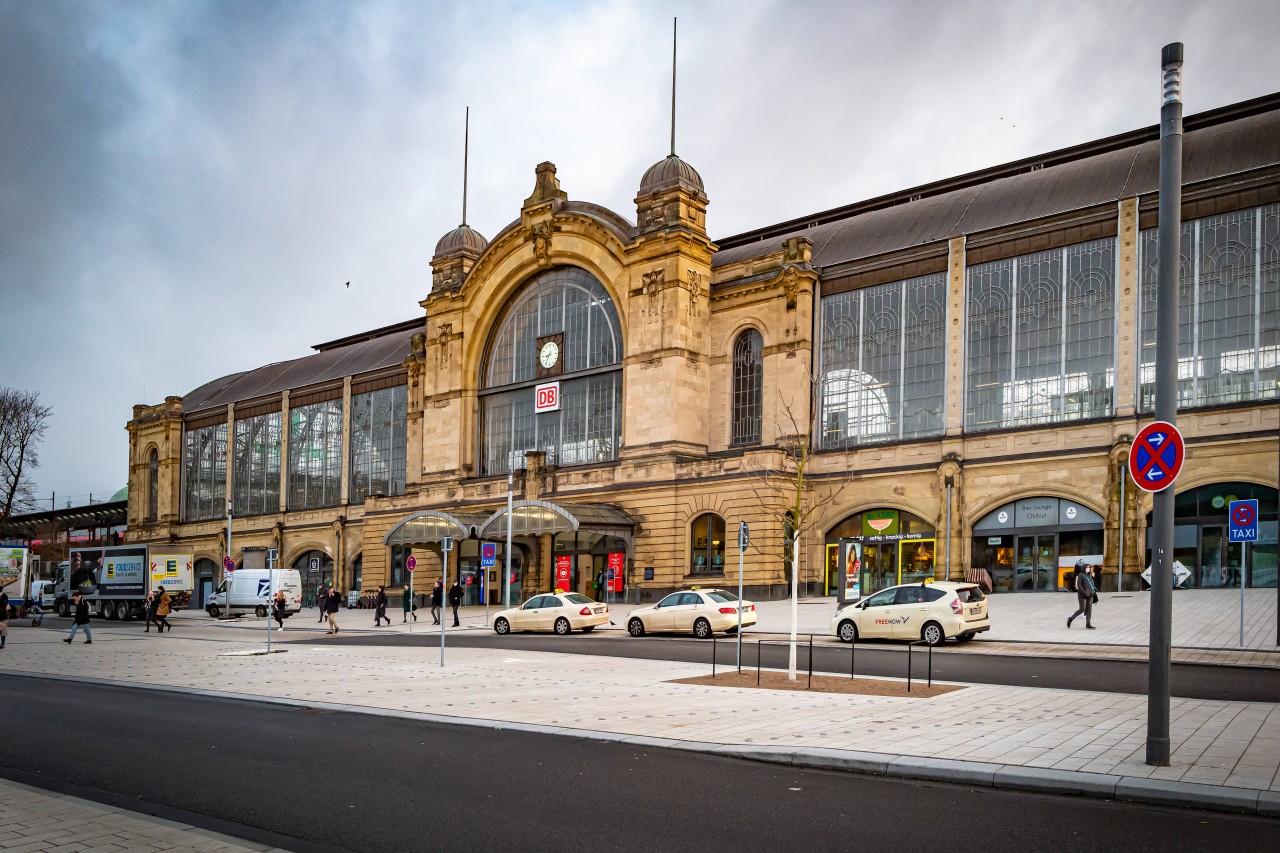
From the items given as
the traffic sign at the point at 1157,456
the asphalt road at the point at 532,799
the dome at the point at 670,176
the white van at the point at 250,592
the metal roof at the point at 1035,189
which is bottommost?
the white van at the point at 250,592

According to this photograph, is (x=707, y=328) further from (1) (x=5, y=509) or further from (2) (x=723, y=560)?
(1) (x=5, y=509)

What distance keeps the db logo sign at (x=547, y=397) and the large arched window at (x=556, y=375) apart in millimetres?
225

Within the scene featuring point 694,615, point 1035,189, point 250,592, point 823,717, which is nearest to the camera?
point 823,717

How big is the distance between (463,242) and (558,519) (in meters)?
23.1

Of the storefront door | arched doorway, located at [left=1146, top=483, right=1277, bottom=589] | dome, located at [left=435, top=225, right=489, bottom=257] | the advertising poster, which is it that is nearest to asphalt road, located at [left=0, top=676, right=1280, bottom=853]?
arched doorway, located at [left=1146, top=483, right=1277, bottom=589]

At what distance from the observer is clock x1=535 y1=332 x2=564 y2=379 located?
58656 mm

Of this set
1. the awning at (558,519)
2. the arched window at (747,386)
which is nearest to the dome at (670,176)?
the arched window at (747,386)

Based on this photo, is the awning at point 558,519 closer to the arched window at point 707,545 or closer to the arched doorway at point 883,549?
the arched window at point 707,545

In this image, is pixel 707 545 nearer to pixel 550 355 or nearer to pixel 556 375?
pixel 556 375

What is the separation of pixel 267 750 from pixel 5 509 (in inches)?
2663

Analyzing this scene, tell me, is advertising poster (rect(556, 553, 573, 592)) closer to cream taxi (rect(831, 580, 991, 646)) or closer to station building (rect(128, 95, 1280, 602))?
station building (rect(128, 95, 1280, 602))

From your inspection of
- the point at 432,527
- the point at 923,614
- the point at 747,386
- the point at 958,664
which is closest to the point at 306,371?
the point at 432,527

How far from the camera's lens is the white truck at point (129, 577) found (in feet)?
180

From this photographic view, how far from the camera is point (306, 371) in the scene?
82312 millimetres
